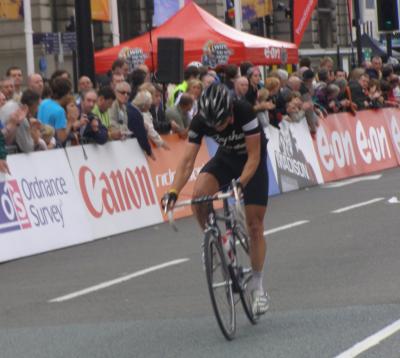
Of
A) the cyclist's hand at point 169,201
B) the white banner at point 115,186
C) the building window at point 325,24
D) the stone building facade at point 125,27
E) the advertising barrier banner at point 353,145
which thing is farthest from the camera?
the building window at point 325,24

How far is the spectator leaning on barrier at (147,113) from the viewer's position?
19.9 m

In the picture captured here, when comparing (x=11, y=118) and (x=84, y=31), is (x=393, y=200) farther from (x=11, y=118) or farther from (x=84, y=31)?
(x=11, y=118)

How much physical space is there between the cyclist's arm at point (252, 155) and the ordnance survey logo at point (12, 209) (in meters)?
6.21

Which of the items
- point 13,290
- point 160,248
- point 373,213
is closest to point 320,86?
point 373,213

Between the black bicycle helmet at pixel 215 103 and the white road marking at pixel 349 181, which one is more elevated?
the black bicycle helmet at pixel 215 103

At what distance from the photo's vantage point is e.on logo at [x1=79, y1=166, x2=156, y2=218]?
18.1 m

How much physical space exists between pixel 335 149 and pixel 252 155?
16.4 m

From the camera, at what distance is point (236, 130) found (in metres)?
10.4

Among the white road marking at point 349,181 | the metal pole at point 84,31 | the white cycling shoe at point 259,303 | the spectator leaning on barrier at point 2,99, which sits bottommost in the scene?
the white road marking at point 349,181

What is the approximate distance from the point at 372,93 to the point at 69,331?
773 inches

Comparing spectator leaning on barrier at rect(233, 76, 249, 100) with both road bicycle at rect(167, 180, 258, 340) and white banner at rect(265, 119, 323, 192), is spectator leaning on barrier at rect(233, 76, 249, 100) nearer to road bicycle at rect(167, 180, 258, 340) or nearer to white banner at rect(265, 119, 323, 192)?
white banner at rect(265, 119, 323, 192)

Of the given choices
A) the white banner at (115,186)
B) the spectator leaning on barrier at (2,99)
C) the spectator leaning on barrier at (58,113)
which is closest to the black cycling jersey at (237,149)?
the spectator leaning on barrier at (2,99)

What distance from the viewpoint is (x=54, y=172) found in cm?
1758

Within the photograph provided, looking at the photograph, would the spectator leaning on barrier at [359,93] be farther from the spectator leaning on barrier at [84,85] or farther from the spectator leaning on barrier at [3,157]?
the spectator leaning on barrier at [3,157]
